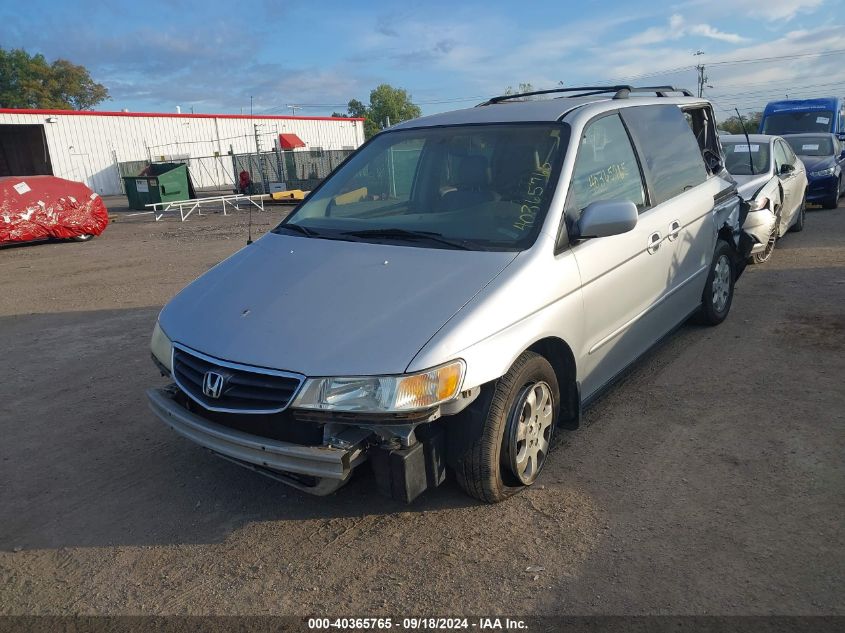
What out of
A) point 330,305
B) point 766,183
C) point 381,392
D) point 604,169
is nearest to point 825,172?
point 766,183

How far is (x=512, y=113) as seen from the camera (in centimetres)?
421

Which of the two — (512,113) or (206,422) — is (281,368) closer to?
(206,422)

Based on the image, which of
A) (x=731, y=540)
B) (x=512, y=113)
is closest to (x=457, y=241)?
(x=512, y=113)

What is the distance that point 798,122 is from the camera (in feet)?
58.3

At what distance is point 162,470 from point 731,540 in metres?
3.00

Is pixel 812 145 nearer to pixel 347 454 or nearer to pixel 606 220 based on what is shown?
pixel 606 220

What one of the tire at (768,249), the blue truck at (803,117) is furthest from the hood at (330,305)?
the blue truck at (803,117)

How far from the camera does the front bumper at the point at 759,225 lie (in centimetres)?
744

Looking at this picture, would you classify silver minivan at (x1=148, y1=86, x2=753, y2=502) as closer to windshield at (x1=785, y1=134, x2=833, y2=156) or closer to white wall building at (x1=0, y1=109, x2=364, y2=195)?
windshield at (x1=785, y1=134, x2=833, y2=156)

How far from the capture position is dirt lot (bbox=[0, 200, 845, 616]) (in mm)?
2688

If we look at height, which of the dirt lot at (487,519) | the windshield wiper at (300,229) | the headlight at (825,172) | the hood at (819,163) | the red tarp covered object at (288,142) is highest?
the red tarp covered object at (288,142)

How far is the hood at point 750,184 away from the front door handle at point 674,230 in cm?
343

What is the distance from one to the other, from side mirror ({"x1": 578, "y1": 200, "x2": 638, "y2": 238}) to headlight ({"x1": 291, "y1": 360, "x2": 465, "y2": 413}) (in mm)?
1172

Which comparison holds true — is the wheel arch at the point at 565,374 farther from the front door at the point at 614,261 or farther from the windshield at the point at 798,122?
the windshield at the point at 798,122
